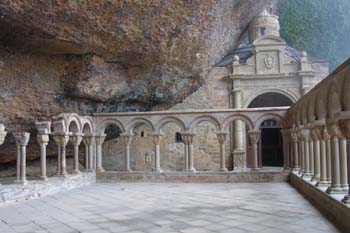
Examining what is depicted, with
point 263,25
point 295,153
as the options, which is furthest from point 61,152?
point 263,25

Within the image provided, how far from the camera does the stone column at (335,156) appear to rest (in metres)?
5.28

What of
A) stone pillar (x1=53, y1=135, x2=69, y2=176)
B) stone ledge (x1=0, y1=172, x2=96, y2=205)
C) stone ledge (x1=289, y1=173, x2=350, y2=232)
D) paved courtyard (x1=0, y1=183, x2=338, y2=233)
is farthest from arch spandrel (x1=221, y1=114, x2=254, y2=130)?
stone pillar (x1=53, y1=135, x2=69, y2=176)

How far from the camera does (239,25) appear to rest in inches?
633

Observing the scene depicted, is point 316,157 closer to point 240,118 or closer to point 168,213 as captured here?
point 168,213

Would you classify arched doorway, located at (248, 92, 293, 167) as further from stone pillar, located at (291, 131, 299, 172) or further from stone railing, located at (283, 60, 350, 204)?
stone railing, located at (283, 60, 350, 204)

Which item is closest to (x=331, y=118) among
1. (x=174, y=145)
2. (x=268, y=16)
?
(x=174, y=145)

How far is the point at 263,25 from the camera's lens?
16672 millimetres

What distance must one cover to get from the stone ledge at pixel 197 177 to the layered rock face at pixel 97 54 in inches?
81.9

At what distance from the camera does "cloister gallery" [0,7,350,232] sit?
5512mm

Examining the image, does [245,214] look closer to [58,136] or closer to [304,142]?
[304,142]

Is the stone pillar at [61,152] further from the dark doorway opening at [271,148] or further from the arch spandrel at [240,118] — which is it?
the dark doorway opening at [271,148]

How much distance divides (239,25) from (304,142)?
8.43 m

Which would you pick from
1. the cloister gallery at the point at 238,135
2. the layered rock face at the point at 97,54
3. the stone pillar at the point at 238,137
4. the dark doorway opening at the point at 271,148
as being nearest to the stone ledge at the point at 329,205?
the cloister gallery at the point at 238,135

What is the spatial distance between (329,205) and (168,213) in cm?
209
